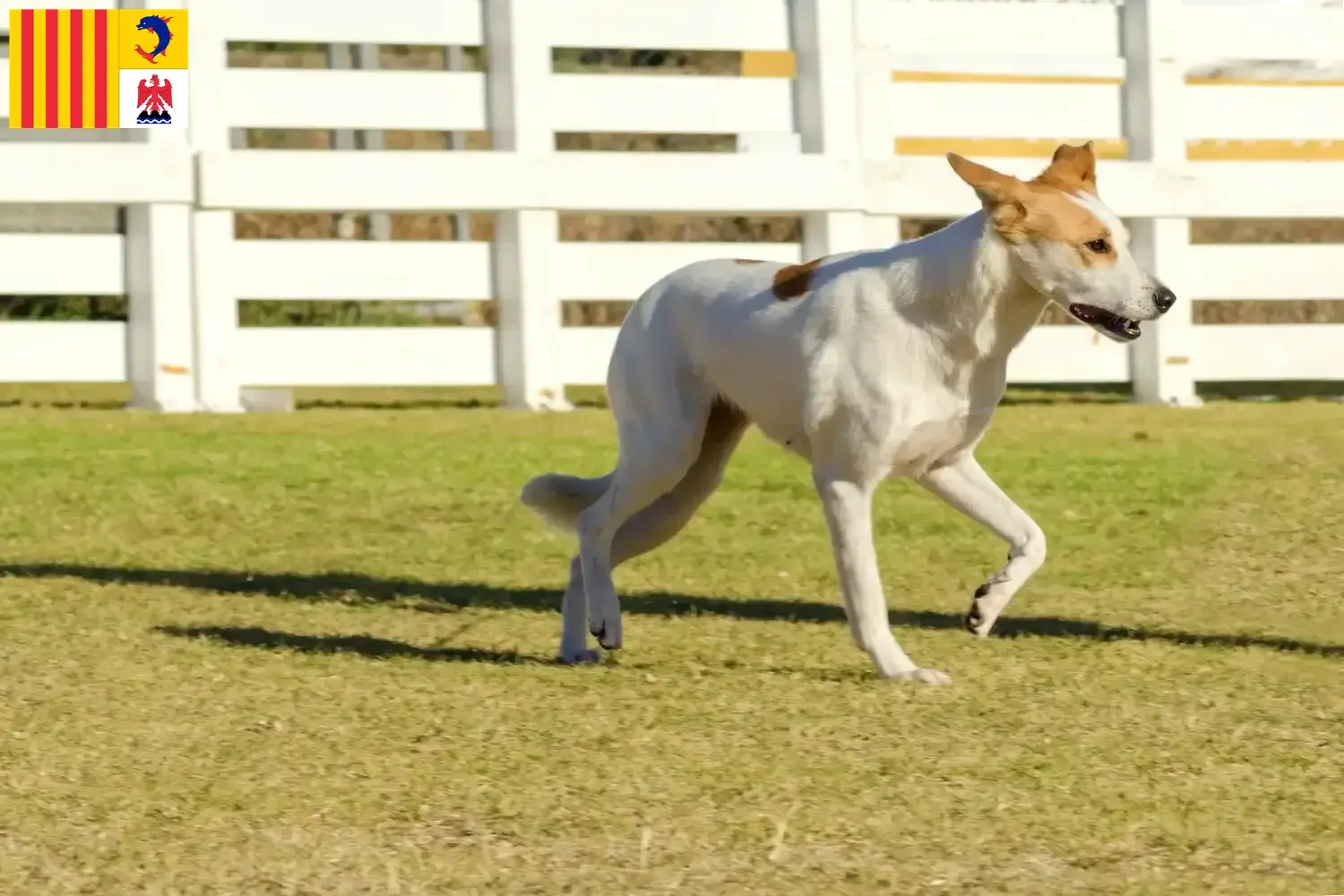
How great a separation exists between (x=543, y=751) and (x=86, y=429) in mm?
6225

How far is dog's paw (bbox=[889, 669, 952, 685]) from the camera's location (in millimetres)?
5297

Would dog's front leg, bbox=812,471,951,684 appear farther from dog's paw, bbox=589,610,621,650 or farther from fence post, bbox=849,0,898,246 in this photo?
fence post, bbox=849,0,898,246

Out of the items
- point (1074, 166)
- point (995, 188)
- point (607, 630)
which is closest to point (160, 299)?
point (607, 630)

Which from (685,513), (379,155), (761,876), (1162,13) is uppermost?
(1162,13)

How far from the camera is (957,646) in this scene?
606cm

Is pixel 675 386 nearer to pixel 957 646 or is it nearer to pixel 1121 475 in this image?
pixel 957 646

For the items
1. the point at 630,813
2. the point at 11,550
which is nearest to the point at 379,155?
the point at 11,550

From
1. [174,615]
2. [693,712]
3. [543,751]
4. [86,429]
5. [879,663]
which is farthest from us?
[86,429]

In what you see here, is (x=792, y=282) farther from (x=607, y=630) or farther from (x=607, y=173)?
(x=607, y=173)

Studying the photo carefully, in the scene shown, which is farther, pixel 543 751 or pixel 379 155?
pixel 379 155

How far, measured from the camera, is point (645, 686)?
5379mm

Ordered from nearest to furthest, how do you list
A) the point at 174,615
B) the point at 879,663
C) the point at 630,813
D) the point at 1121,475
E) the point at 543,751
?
the point at 630,813
the point at 543,751
the point at 879,663
the point at 174,615
the point at 1121,475

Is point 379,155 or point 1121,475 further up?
point 379,155

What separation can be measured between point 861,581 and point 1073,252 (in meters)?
0.95
